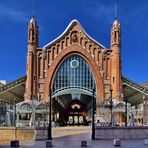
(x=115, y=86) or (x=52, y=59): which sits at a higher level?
(x=52, y=59)

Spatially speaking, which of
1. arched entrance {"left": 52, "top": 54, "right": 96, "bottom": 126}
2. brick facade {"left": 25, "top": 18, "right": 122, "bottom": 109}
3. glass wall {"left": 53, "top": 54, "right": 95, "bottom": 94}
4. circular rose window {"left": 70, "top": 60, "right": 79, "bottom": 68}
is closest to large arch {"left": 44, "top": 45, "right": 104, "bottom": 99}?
brick facade {"left": 25, "top": 18, "right": 122, "bottom": 109}

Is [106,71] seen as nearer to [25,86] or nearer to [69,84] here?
[69,84]

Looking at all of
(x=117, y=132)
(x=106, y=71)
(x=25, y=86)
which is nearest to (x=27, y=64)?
(x=25, y=86)

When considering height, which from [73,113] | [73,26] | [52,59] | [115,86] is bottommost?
[73,113]

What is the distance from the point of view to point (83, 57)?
81500 millimetres

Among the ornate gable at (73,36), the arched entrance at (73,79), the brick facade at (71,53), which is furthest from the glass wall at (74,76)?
the ornate gable at (73,36)

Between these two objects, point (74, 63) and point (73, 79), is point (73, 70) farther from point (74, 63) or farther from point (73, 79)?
point (73, 79)

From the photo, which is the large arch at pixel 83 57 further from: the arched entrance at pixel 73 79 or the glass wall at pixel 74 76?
the glass wall at pixel 74 76

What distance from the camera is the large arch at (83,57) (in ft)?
262

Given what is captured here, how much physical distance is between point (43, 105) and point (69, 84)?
8.36 metres

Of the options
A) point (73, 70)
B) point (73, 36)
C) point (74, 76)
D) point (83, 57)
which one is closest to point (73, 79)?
point (74, 76)

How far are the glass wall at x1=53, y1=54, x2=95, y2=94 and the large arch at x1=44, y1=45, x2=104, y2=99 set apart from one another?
90 cm

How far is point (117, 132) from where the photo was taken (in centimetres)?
3950

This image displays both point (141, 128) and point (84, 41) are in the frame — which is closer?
point (141, 128)
